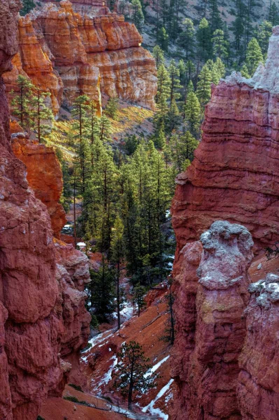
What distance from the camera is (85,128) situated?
2510 inches

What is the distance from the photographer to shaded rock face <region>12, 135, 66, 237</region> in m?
32.3

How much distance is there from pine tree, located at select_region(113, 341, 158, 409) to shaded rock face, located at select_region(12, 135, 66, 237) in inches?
416

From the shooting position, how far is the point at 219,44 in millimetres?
114938

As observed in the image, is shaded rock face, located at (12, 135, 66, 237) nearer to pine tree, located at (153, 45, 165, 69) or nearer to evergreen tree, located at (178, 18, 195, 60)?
pine tree, located at (153, 45, 165, 69)

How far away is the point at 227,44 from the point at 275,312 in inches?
4342

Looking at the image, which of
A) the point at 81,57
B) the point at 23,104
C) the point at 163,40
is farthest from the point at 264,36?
the point at 23,104

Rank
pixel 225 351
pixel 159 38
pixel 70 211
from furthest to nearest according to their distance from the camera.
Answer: pixel 159 38 → pixel 70 211 → pixel 225 351

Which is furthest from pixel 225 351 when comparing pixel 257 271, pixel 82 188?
pixel 82 188

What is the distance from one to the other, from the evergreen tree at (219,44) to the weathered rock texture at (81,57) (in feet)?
84.5

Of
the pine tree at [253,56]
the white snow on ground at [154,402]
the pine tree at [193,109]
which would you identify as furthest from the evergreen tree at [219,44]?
the white snow on ground at [154,402]

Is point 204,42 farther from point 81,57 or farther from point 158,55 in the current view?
point 81,57

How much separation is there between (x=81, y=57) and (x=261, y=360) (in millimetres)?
69437

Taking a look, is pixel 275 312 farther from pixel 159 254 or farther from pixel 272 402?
pixel 159 254

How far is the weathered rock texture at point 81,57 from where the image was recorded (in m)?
69.8
